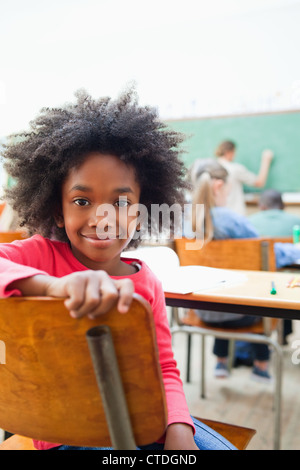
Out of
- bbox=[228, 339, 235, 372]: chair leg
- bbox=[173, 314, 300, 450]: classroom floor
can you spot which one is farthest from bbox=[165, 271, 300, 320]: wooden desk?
bbox=[228, 339, 235, 372]: chair leg

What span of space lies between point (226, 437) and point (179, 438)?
34 cm

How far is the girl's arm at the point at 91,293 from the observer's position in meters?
0.47

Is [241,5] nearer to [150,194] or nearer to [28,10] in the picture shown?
[28,10]

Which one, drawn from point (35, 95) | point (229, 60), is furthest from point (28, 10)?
point (229, 60)

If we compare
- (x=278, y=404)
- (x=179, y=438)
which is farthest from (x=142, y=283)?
(x=278, y=404)

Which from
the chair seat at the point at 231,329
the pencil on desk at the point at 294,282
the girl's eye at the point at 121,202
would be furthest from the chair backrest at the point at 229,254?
the girl's eye at the point at 121,202

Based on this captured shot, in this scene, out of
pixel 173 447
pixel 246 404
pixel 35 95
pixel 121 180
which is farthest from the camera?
pixel 35 95

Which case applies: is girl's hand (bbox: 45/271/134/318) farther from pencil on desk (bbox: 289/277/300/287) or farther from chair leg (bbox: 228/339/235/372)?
chair leg (bbox: 228/339/235/372)

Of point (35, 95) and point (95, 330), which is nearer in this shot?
point (95, 330)

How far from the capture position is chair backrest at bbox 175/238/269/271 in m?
1.78

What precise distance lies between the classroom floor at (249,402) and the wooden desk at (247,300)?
89 cm

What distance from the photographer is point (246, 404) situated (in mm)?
2176

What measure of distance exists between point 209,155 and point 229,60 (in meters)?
1.25

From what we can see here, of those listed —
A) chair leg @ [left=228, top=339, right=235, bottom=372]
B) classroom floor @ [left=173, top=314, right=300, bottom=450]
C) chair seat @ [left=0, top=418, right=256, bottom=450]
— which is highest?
chair seat @ [left=0, top=418, right=256, bottom=450]
